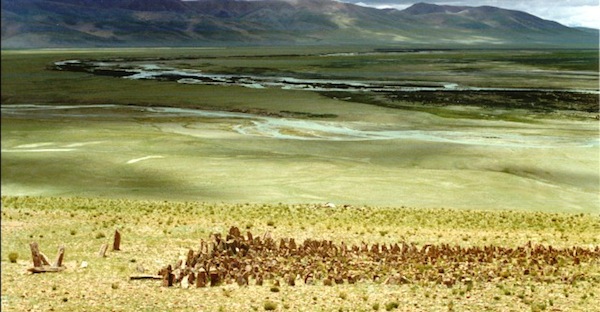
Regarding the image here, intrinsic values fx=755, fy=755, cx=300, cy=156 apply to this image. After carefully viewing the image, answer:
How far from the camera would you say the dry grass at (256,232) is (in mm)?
19422

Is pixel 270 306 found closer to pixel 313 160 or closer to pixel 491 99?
pixel 313 160

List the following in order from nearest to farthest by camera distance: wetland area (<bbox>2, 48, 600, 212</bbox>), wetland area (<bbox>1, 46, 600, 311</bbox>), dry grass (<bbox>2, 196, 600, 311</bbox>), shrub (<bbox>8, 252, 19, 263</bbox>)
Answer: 1. dry grass (<bbox>2, 196, 600, 311</bbox>)
2. wetland area (<bbox>1, 46, 600, 311</bbox>)
3. shrub (<bbox>8, 252, 19, 263</bbox>)
4. wetland area (<bbox>2, 48, 600, 212</bbox>)

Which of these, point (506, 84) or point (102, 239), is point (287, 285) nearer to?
point (102, 239)

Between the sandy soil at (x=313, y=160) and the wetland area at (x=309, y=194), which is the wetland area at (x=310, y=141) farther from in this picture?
the wetland area at (x=309, y=194)

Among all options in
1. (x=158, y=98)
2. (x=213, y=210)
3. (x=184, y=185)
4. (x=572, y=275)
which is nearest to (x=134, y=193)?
(x=184, y=185)

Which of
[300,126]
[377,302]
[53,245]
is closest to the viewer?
[377,302]

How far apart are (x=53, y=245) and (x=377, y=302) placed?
1256 cm

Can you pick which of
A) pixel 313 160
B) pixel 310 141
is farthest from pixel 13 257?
pixel 310 141

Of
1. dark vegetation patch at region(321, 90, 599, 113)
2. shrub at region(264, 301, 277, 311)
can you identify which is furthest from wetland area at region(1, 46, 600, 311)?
dark vegetation patch at region(321, 90, 599, 113)

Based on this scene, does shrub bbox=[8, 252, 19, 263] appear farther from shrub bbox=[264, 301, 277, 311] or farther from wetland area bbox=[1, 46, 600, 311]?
shrub bbox=[264, 301, 277, 311]

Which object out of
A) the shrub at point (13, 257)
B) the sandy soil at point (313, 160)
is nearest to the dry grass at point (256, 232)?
the shrub at point (13, 257)

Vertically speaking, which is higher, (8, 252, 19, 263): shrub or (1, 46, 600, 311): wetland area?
(8, 252, 19, 263): shrub

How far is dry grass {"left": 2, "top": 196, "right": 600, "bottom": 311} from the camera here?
19.4 meters

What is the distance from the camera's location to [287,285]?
69.9 ft
